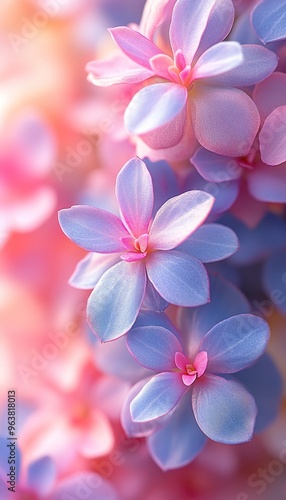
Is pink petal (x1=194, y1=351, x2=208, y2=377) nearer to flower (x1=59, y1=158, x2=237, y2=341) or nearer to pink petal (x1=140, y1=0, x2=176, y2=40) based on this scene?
flower (x1=59, y1=158, x2=237, y2=341)

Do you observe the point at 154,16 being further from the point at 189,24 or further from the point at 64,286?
the point at 64,286

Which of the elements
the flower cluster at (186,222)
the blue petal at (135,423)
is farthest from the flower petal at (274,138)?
the blue petal at (135,423)

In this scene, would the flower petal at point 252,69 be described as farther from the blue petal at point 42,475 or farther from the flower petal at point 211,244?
the blue petal at point 42,475

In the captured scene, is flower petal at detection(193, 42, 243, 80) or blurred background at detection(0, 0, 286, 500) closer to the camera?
flower petal at detection(193, 42, 243, 80)

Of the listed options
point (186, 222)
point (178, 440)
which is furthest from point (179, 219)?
point (178, 440)

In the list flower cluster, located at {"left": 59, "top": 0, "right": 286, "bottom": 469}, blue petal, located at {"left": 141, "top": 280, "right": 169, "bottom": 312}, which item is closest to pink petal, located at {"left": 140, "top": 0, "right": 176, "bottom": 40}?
flower cluster, located at {"left": 59, "top": 0, "right": 286, "bottom": 469}

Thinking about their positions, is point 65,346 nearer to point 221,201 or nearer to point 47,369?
point 47,369

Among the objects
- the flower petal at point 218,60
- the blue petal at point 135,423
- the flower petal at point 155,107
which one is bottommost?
the blue petal at point 135,423
